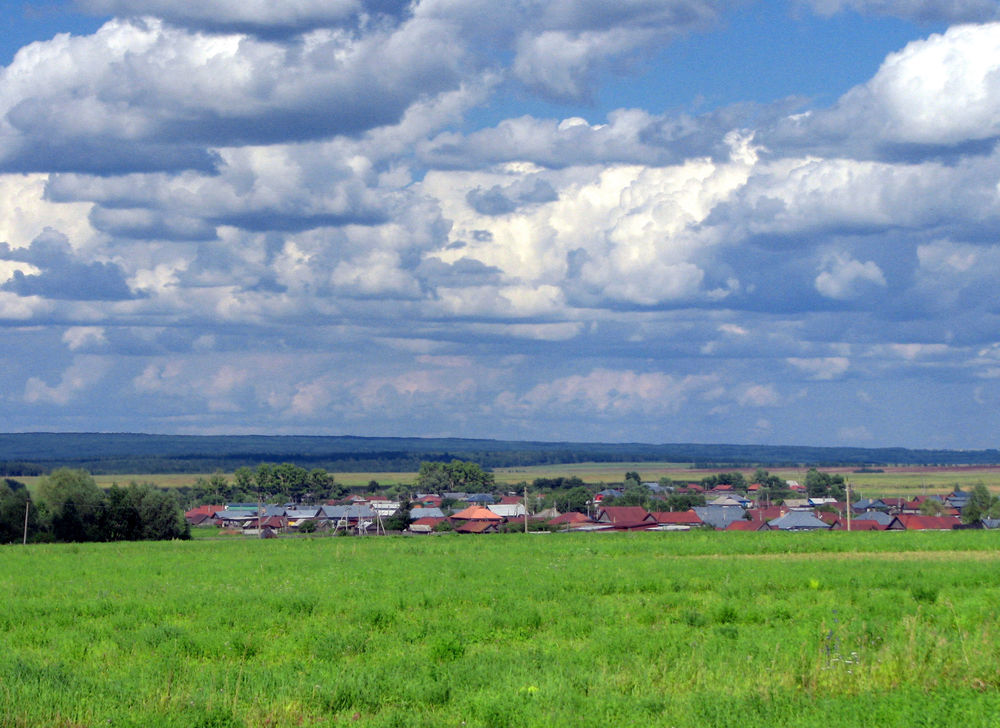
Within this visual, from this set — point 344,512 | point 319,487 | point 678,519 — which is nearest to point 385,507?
point 344,512

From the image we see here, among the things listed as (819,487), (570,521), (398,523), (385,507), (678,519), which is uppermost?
(678,519)

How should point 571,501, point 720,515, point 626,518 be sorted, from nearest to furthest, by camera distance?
point 626,518 → point 720,515 → point 571,501

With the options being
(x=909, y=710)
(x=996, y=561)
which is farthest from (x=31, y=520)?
(x=909, y=710)

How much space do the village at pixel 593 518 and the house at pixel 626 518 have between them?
10 cm

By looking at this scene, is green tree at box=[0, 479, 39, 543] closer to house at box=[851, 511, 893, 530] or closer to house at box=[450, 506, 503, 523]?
house at box=[450, 506, 503, 523]

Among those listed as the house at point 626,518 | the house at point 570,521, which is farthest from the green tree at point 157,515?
the house at point 626,518

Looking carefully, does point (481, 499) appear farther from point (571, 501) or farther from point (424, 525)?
point (424, 525)

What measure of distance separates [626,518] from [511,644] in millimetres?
85200

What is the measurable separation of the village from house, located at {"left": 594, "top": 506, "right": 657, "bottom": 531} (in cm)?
10

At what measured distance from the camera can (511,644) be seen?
16.9 meters

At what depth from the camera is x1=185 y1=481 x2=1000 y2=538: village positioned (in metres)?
84.6

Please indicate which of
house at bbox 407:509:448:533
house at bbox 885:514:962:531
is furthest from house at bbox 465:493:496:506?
house at bbox 885:514:962:531

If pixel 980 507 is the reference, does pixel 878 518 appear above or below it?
below

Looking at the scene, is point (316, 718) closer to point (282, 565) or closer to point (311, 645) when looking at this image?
Result: point (311, 645)
